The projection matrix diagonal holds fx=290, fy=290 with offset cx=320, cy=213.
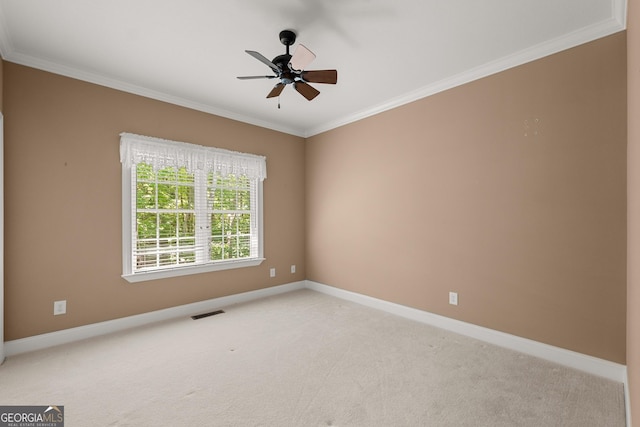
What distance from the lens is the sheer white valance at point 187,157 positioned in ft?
10.6

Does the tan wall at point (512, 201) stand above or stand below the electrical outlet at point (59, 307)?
above

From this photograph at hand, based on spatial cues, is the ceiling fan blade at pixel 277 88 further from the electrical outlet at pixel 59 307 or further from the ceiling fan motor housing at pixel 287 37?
→ the electrical outlet at pixel 59 307

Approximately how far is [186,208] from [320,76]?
7.97 feet

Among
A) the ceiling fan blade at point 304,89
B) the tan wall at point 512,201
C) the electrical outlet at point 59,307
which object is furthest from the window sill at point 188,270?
the ceiling fan blade at point 304,89

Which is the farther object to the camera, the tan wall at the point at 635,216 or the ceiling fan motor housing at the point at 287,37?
the ceiling fan motor housing at the point at 287,37

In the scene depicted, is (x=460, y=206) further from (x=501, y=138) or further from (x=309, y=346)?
(x=309, y=346)

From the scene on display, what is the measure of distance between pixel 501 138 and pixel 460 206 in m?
0.76

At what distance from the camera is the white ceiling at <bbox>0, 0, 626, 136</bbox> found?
2102 mm

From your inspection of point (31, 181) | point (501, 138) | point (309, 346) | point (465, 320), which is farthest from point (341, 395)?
point (31, 181)

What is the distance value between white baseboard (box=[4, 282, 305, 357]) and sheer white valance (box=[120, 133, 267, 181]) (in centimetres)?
173

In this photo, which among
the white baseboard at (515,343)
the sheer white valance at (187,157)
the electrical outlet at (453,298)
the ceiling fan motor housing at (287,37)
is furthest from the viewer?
the sheer white valance at (187,157)

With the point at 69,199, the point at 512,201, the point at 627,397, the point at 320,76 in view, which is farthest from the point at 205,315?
the point at 627,397

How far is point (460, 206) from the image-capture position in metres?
3.11

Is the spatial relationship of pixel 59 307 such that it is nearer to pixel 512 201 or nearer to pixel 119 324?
pixel 119 324
